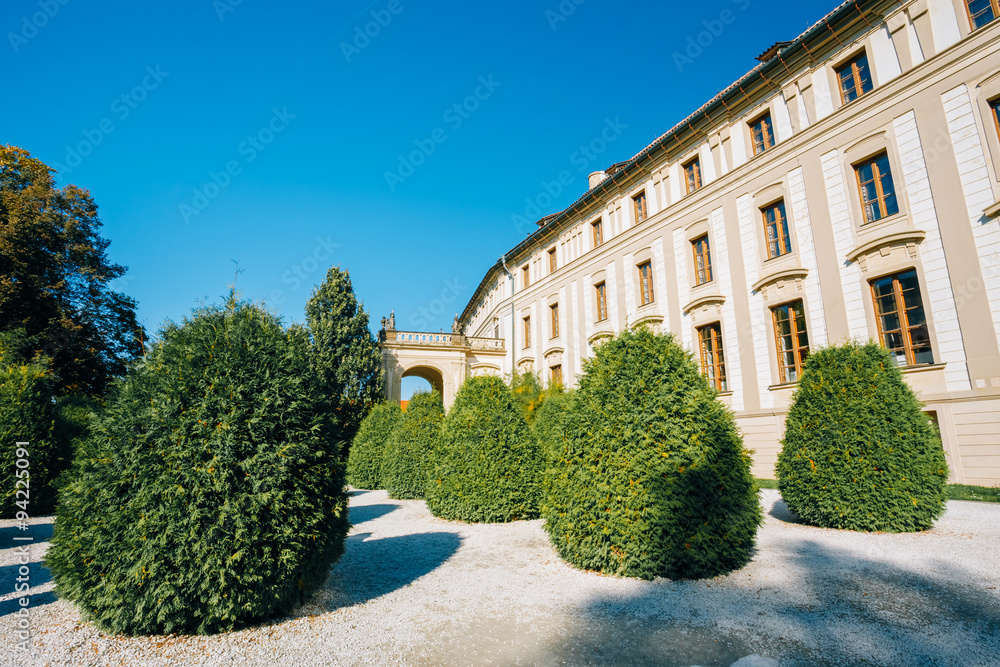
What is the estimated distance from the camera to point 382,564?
586cm

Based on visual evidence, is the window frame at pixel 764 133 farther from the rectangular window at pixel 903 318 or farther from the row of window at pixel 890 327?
the rectangular window at pixel 903 318

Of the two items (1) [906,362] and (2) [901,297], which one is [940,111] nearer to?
(2) [901,297]

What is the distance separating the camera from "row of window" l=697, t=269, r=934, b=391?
39.6 feet

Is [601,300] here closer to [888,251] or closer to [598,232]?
[598,232]

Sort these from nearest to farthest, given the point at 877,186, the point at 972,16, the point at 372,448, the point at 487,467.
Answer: the point at 487,467, the point at 972,16, the point at 877,186, the point at 372,448

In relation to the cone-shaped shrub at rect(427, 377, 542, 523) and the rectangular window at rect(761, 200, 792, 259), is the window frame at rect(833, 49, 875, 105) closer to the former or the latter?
the rectangular window at rect(761, 200, 792, 259)

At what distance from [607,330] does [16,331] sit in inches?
883

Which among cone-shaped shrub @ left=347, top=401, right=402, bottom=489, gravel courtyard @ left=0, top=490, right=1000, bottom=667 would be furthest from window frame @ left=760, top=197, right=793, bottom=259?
cone-shaped shrub @ left=347, top=401, right=402, bottom=489

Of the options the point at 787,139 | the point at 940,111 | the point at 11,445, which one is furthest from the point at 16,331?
the point at 940,111

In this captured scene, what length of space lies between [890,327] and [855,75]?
7.79 m

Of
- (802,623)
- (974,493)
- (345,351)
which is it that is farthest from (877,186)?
(345,351)

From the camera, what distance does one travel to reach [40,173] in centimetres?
2036

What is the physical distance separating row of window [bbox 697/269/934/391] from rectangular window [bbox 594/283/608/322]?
870cm

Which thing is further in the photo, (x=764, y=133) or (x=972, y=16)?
(x=764, y=133)
